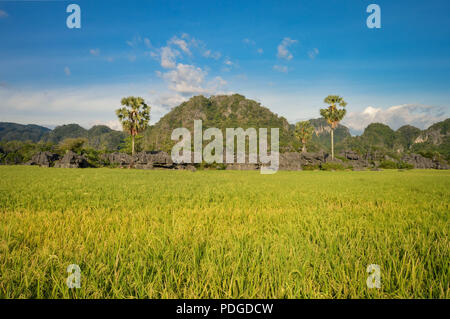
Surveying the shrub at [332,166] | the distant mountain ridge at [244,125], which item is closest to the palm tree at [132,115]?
the shrub at [332,166]

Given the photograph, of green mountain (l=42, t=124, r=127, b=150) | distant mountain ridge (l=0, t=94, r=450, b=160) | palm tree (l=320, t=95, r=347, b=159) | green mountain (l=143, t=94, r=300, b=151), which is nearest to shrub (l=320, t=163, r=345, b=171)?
palm tree (l=320, t=95, r=347, b=159)

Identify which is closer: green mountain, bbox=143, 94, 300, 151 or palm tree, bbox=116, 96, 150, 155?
palm tree, bbox=116, 96, 150, 155

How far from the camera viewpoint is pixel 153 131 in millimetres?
138125

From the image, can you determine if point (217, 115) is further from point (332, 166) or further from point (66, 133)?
point (66, 133)

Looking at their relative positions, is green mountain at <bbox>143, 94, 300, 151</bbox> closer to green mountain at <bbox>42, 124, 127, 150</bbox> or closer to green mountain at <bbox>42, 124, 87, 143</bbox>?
green mountain at <bbox>42, 124, 127, 150</bbox>

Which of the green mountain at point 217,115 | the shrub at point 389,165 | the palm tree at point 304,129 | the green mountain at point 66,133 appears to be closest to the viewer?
the shrub at point 389,165

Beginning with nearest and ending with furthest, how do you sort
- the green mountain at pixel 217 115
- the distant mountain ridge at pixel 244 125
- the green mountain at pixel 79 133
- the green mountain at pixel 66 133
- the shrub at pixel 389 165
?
the shrub at pixel 389 165
the distant mountain ridge at pixel 244 125
the green mountain at pixel 217 115
the green mountain at pixel 79 133
the green mountain at pixel 66 133

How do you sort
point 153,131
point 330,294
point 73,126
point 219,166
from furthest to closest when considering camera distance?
point 73,126 → point 153,131 → point 219,166 → point 330,294

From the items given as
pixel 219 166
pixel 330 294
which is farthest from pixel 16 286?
pixel 219 166

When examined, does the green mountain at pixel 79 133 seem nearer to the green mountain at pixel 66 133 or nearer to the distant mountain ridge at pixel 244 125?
the green mountain at pixel 66 133
